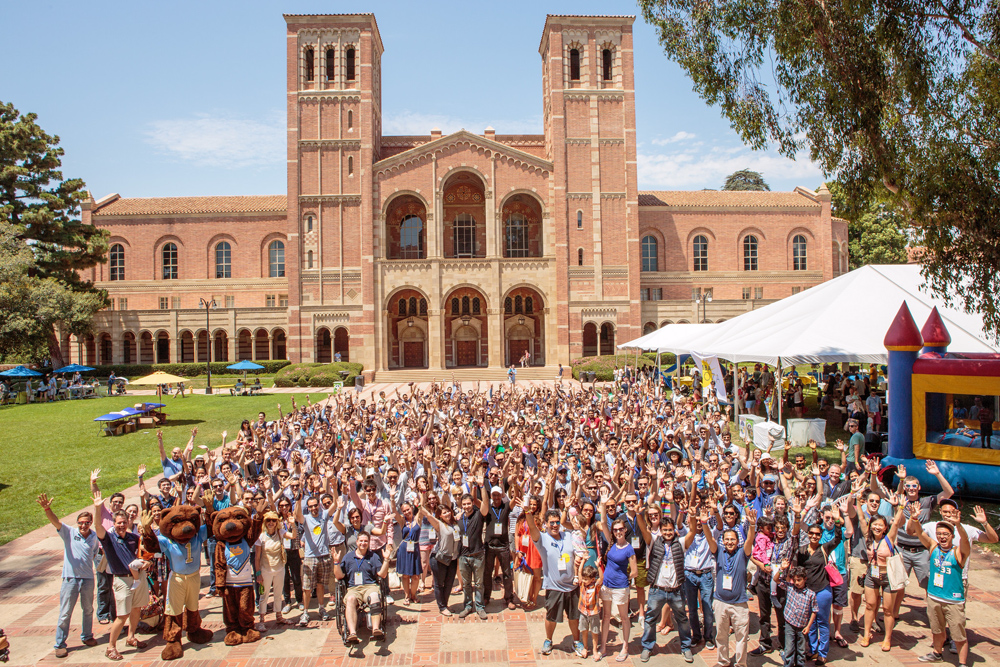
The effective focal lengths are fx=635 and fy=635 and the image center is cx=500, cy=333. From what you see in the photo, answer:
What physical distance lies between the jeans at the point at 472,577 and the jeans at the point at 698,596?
2.45m

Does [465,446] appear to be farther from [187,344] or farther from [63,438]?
[187,344]

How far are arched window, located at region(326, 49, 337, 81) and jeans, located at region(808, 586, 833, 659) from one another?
144ft

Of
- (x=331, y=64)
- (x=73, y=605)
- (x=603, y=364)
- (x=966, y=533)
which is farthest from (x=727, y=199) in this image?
(x=73, y=605)

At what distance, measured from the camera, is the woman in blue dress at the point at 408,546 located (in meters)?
7.84

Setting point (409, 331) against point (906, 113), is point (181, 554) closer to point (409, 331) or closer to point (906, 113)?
point (906, 113)

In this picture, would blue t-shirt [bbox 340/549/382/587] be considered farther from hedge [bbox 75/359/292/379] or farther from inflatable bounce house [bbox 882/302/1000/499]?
hedge [bbox 75/359/292/379]

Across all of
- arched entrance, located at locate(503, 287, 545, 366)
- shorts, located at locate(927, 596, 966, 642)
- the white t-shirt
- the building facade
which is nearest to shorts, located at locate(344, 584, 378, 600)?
shorts, located at locate(927, 596, 966, 642)

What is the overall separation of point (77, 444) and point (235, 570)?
16320 mm

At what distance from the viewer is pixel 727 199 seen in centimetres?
4847

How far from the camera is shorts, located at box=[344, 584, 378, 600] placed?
7.02 m

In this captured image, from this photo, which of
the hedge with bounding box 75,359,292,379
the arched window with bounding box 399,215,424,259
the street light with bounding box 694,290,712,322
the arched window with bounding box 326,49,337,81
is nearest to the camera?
the arched window with bounding box 326,49,337,81

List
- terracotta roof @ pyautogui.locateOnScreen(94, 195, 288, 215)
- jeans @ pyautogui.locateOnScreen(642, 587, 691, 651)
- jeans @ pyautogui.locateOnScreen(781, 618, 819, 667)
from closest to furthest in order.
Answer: jeans @ pyautogui.locateOnScreen(781, 618, 819, 667) < jeans @ pyautogui.locateOnScreen(642, 587, 691, 651) < terracotta roof @ pyautogui.locateOnScreen(94, 195, 288, 215)

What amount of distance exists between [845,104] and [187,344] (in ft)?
150

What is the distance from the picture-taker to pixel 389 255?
147 ft
